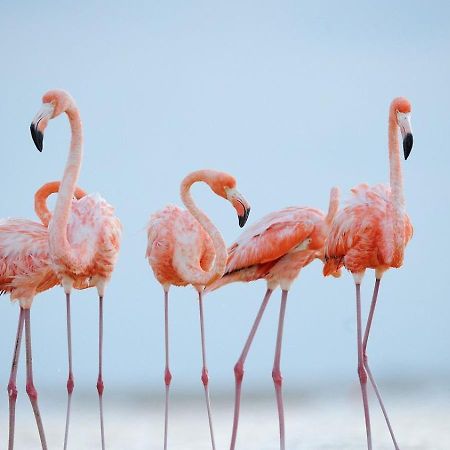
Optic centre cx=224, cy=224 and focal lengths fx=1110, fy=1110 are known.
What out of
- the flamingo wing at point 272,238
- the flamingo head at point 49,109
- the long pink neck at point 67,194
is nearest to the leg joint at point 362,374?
the flamingo wing at point 272,238

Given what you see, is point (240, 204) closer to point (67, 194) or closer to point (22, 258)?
point (67, 194)

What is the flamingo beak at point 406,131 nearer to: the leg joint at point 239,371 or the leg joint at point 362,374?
the leg joint at point 362,374

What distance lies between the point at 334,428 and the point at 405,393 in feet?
11.1

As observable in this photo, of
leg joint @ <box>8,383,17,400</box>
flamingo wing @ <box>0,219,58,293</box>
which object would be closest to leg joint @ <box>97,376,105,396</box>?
leg joint @ <box>8,383,17,400</box>

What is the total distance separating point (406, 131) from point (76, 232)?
7.18 feet

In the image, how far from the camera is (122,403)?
12.6m

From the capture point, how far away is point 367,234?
7082 mm

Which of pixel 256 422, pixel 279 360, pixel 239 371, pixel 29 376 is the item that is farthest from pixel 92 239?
pixel 256 422

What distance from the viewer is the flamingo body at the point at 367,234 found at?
707cm

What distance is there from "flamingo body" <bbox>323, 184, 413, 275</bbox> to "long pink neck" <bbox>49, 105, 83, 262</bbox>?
5.55 ft

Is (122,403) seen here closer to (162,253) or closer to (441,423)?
(441,423)

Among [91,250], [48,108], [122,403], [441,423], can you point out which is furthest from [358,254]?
[122,403]

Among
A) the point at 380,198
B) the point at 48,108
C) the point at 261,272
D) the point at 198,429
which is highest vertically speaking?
the point at 48,108

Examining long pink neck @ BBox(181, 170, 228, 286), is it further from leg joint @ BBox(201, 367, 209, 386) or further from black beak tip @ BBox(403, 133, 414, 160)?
black beak tip @ BBox(403, 133, 414, 160)
